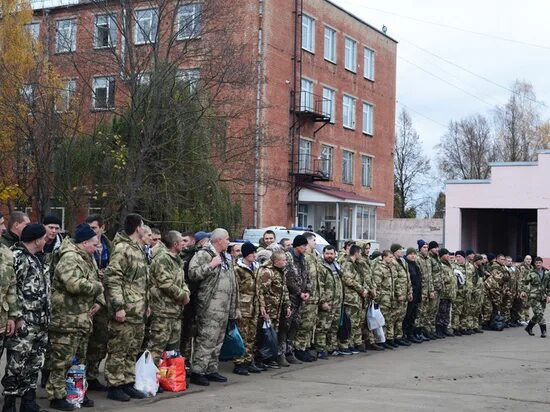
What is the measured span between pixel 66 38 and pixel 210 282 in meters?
20.1

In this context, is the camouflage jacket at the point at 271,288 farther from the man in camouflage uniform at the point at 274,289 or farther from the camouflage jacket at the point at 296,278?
the camouflage jacket at the point at 296,278

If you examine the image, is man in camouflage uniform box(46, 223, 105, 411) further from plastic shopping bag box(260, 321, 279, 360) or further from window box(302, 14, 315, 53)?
window box(302, 14, 315, 53)

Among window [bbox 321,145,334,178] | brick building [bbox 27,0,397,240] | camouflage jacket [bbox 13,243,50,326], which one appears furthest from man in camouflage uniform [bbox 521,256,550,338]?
window [bbox 321,145,334,178]

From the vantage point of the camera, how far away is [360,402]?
9789 millimetres

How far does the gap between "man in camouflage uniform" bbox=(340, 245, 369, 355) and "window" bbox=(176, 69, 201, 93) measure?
14.0m

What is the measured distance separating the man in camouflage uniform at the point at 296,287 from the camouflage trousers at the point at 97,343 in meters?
3.50

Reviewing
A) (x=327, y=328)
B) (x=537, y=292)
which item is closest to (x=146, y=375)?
(x=327, y=328)

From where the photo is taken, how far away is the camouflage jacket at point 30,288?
27.1 feet

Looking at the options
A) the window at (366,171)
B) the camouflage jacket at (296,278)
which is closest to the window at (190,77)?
the camouflage jacket at (296,278)

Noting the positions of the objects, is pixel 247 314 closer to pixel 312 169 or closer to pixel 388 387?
pixel 388 387

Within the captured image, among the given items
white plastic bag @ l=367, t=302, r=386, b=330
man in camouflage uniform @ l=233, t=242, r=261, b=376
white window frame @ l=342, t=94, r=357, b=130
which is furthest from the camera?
white window frame @ l=342, t=94, r=357, b=130

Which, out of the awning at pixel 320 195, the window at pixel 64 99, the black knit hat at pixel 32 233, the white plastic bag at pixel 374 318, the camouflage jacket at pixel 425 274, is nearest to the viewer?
the black knit hat at pixel 32 233

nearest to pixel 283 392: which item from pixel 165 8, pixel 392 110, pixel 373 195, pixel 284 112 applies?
pixel 165 8

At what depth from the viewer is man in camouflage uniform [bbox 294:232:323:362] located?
13.2 meters
